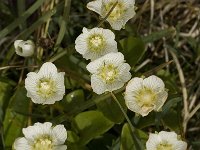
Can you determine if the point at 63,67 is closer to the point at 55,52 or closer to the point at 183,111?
the point at 55,52

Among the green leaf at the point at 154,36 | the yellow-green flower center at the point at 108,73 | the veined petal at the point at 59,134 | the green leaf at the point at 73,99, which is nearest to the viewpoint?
the veined petal at the point at 59,134

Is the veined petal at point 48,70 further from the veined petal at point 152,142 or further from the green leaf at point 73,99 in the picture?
the veined petal at point 152,142

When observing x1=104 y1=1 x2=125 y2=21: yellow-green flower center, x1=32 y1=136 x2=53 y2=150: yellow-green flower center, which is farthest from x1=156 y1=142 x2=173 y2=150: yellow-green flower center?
x1=104 y1=1 x2=125 y2=21: yellow-green flower center

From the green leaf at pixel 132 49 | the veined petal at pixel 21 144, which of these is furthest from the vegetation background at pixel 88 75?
the veined petal at pixel 21 144

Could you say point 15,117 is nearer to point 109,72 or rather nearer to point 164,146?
point 109,72

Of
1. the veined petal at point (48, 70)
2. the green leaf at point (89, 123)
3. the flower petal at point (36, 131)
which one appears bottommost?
the green leaf at point (89, 123)

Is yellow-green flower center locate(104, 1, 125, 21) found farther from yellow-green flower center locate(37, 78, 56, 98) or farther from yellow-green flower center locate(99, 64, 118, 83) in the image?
yellow-green flower center locate(37, 78, 56, 98)
